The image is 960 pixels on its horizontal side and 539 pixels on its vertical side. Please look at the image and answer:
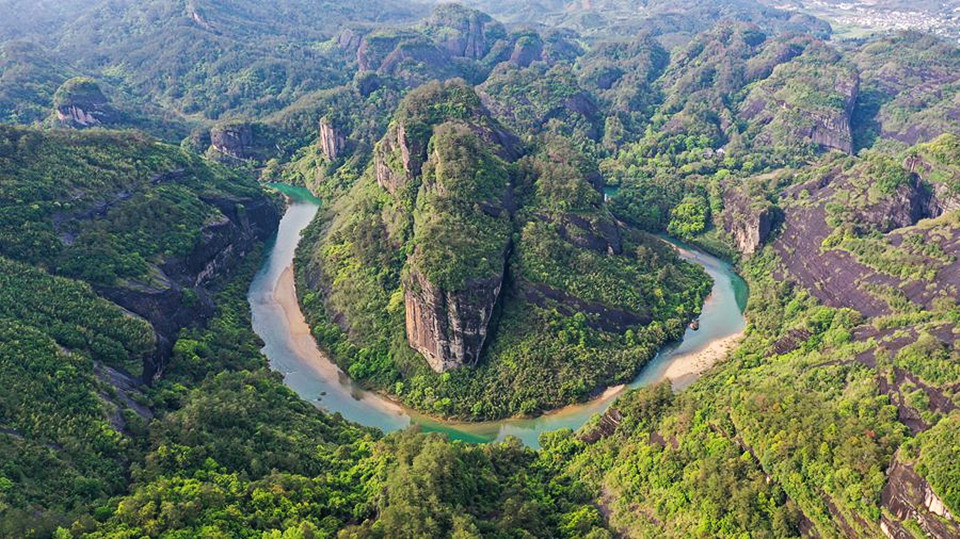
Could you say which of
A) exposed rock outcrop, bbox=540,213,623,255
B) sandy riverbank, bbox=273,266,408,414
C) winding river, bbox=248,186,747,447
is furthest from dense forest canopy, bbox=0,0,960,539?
winding river, bbox=248,186,747,447

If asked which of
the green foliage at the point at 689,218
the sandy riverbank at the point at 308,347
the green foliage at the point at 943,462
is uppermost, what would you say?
the green foliage at the point at 943,462


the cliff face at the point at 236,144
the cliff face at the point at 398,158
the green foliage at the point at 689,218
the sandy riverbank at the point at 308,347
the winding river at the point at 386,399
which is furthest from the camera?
the cliff face at the point at 236,144

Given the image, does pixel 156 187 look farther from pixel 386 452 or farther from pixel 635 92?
pixel 635 92

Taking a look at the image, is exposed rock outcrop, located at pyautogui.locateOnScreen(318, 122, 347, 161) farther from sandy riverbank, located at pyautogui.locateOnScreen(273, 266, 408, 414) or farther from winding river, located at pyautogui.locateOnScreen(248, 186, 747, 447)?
sandy riverbank, located at pyautogui.locateOnScreen(273, 266, 408, 414)

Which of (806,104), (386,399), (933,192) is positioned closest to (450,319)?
(386,399)

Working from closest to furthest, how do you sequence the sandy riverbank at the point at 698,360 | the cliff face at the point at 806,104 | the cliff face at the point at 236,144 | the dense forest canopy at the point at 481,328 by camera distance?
1. the dense forest canopy at the point at 481,328
2. the sandy riverbank at the point at 698,360
3. the cliff face at the point at 806,104
4. the cliff face at the point at 236,144

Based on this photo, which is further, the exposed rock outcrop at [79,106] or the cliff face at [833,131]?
the exposed rock outcrop at [79,106]

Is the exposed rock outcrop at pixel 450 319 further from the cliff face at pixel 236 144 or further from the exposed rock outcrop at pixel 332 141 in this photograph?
the cliff face at pixel 236 144

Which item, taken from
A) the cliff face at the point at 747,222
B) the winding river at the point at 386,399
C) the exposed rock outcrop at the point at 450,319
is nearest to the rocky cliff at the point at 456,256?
the exposed rock outcrop at the point at 450,319
